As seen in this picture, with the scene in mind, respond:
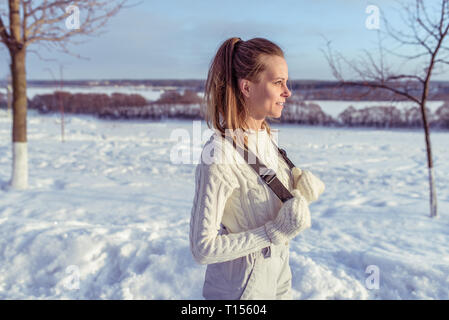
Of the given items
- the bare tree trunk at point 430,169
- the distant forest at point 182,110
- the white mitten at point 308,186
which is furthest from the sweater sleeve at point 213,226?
the distant forest at point 182,110

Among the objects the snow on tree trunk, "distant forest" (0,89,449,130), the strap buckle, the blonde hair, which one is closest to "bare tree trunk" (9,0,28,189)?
the snow on tree trunk

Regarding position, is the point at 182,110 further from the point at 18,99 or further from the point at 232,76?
the point at 232,76

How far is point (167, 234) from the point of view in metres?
4.03

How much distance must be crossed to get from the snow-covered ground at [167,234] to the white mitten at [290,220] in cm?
113

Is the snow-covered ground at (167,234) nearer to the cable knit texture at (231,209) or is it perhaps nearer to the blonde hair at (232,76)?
the blonde hair at (232,76)

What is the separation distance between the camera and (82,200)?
5.58 metres

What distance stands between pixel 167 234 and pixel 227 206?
2.92m
